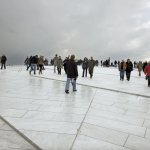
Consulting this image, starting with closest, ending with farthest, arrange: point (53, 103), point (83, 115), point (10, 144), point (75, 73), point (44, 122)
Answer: point (10, 144)
point (44, 122)
point (83, 115)
point (53, 103)
point (75, 73)

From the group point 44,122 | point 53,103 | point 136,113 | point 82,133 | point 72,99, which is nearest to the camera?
point 82,133

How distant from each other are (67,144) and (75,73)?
9272 millimetres

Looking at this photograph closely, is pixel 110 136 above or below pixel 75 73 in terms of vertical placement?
below

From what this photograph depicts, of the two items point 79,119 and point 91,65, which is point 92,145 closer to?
point 79,119

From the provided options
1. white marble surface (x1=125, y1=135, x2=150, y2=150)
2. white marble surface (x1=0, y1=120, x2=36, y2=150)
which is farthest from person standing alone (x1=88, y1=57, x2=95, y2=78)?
white marble surface (x1=0, y1=120, x2=36, y2=150)

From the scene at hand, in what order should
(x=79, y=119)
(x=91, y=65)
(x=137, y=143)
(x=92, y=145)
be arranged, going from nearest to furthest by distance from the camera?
(x=92, y=145) → (x=137, y=143) → (x=79, y=119) → (x=91, y=65)

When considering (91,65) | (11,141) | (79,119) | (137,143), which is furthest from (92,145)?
(91,65)

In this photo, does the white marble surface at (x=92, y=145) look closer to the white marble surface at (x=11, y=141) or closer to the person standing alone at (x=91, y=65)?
the white marble surface at (x=11, y=141)

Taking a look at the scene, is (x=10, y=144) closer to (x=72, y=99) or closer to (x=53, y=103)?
(x=53, y=103)

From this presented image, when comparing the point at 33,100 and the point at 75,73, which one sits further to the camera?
the point at 75,73

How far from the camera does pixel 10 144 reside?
809 cm

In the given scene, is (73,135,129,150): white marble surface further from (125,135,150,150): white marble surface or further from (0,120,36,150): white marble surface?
(0,120,36,150): white marble surface

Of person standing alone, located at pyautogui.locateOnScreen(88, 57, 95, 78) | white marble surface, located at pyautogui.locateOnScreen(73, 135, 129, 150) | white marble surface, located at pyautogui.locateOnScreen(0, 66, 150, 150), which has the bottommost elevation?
white marble surface, located at pyautogui.locateOnScreen(73, 135, 129, 150)

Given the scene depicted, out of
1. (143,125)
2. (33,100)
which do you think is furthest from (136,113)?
(33,100)
